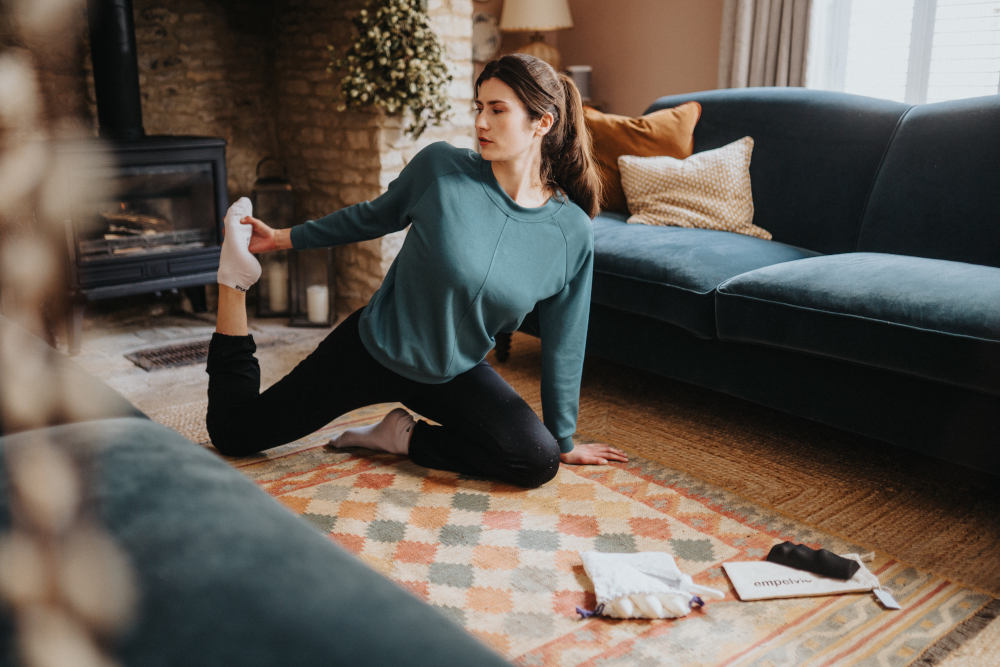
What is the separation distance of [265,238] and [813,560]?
1.41m

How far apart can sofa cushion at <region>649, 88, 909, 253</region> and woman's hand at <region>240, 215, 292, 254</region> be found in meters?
1.66

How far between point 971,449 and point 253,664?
1.70m

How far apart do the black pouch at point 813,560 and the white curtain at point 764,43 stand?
8.55 ft

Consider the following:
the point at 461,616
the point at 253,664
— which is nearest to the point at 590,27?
the point at 461,616

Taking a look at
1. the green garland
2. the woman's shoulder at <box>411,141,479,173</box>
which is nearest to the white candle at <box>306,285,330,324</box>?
the green garland

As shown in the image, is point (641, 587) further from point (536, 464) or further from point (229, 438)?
point (229, 438)

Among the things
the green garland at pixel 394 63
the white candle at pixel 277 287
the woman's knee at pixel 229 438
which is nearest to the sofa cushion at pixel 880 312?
the woman's knee at pixel 229 438

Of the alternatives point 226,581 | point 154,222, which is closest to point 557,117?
point 226,581

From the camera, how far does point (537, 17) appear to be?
4.31 m

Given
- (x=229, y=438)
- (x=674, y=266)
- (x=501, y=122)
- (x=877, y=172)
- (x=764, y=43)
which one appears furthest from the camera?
(x=764, y=43)

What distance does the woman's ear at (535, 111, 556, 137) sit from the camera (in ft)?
6.09

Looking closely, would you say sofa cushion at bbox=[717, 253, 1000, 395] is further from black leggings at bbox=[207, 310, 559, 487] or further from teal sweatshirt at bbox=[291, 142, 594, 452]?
black leggings at bbox=[207, 310, 559, 487]

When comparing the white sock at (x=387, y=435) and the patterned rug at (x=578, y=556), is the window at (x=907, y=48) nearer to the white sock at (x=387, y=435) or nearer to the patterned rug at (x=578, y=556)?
the patterned rug at (x=578, y=556)

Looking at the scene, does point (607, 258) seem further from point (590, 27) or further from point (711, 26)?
point (590, 27)
